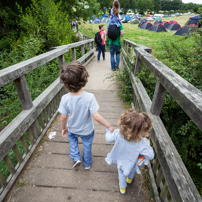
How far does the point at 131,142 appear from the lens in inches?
60.2

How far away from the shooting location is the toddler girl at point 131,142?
1404mm

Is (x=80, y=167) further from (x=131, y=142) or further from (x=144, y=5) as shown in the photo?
(x=144, y=5)

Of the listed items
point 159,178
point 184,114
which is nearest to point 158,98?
point 159,178

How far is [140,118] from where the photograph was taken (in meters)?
1.40

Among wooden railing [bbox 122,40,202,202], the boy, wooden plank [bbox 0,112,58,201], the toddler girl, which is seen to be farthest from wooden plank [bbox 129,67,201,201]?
wooden plank [bbox 0,112,58,201]

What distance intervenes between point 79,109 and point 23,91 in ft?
2.64

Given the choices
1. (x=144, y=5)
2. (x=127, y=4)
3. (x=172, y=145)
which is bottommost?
(x=172, y=145)

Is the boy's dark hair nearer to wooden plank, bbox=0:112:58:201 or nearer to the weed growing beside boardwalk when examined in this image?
wooden plank, bbox=0:112:58:201

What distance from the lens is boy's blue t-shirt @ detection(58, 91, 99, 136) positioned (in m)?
1.70

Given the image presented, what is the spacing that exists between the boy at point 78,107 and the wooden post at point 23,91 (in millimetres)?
599

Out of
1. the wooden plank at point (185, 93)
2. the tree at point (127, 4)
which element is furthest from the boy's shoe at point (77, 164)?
the tree at point (127, 4)

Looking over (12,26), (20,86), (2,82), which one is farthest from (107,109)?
(12,26)

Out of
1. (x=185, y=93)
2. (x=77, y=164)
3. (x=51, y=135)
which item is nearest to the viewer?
(x=185, y=93)

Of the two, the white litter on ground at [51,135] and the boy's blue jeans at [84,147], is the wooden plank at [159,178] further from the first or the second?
the white litter on ground at [51,135]
